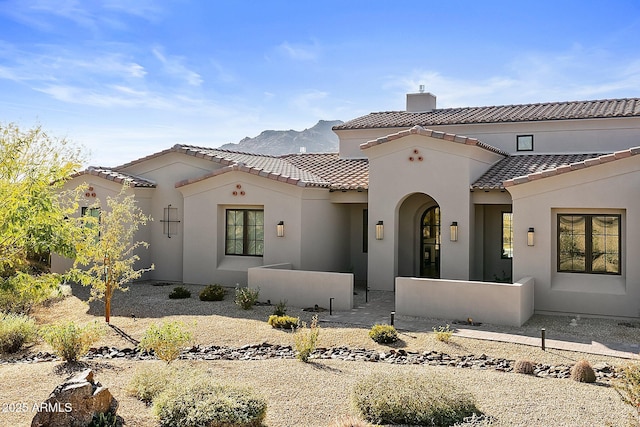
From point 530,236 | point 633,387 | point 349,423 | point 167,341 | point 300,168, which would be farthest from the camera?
point 300,168

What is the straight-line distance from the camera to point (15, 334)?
12.4 meters

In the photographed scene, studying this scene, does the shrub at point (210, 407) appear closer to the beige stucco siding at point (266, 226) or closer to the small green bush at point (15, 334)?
the small green bush at point (15, 334)

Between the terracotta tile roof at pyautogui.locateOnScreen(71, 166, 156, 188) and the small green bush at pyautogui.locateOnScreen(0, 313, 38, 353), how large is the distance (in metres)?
9.19

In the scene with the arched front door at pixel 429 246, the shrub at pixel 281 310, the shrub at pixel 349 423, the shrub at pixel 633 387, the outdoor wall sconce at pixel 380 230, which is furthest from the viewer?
the arched front door at pixel 429 246

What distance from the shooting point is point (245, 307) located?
16.7m

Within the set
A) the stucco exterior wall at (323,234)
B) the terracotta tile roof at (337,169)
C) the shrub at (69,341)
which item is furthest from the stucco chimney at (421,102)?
the shrub at (69,341)

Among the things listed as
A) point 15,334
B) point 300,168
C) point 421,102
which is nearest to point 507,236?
point 300,168

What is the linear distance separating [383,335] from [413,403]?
4.84 m

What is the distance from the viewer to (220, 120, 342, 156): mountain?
127750mm

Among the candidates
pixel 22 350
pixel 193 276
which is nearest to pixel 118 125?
pixel 193 276

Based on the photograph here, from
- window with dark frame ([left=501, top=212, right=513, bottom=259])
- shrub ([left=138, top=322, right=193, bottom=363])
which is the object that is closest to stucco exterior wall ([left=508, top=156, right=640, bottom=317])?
window with dark frame ([left=501, top=212, right=513, bottom=259])

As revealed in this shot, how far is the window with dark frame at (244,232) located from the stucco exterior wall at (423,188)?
4.33m

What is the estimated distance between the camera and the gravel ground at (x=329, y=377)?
8039 mm

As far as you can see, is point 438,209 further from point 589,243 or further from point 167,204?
point 167,204
